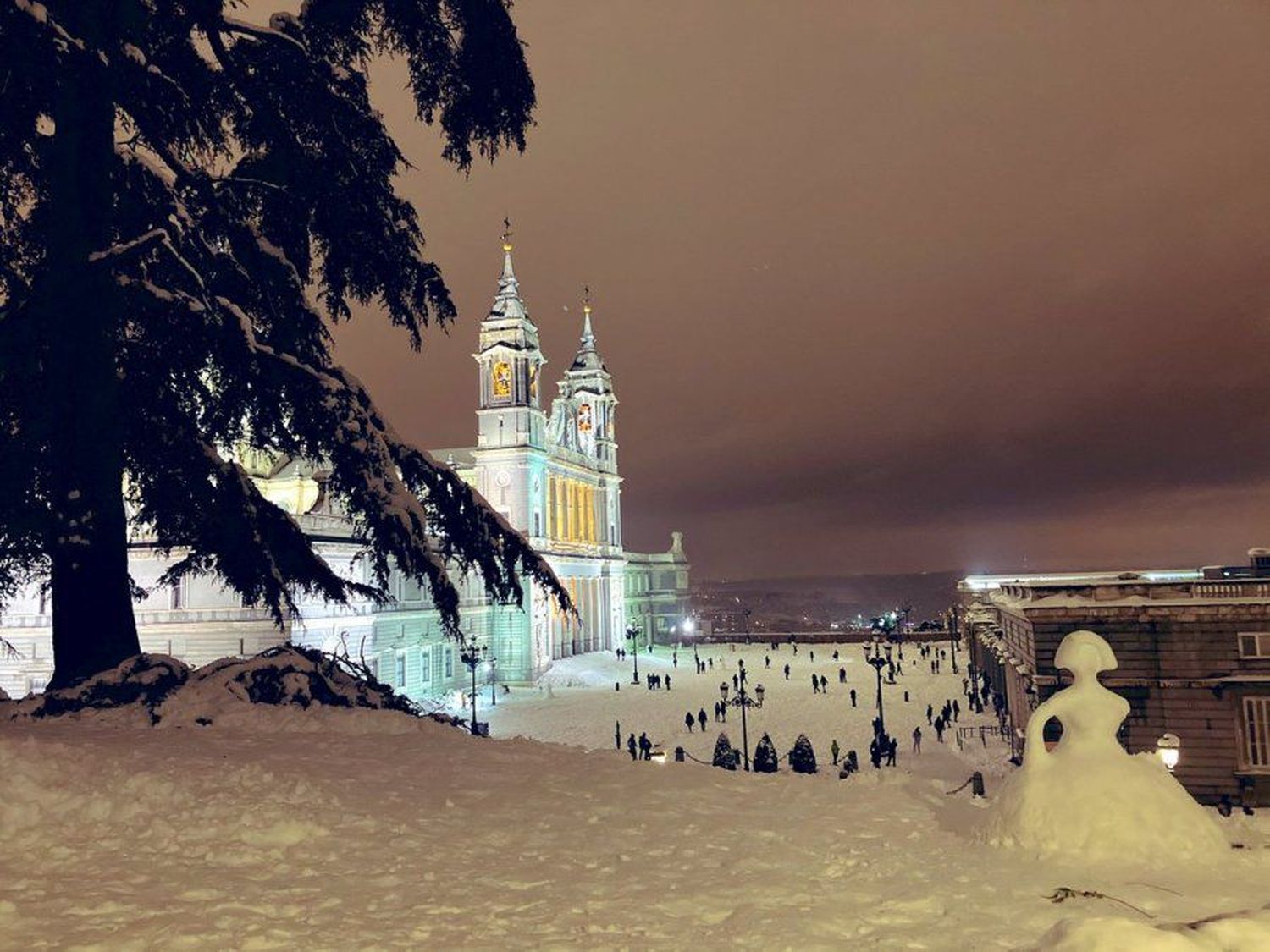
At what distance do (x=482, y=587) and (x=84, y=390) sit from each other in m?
48.3

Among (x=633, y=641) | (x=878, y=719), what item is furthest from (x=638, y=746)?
(x=633, y=641)

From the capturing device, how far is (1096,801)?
549 cm

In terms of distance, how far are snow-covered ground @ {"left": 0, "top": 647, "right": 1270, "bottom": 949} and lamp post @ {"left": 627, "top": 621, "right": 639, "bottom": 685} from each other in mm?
46589

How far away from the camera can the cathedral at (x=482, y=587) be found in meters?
34.7

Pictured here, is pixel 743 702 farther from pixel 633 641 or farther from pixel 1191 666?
pixel 633 641

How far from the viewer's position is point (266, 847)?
5.38 meters

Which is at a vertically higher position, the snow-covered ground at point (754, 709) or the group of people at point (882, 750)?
the group of people at point (882, 750)

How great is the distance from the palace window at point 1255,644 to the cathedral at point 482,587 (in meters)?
16.6

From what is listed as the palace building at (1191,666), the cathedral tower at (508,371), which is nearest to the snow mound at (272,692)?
the palace building at (1191,666)

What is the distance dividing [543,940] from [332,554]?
1385 inches

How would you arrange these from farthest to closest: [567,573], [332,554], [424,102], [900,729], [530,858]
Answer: [567,573], [332,554], [900,729], [424,102], [530,858]

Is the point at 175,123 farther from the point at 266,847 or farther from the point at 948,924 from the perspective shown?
the point at 948,924

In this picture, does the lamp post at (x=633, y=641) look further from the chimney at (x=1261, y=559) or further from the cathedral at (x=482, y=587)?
the chimney at (x=1261, y=559)

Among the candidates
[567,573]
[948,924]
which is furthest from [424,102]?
[567,573]
